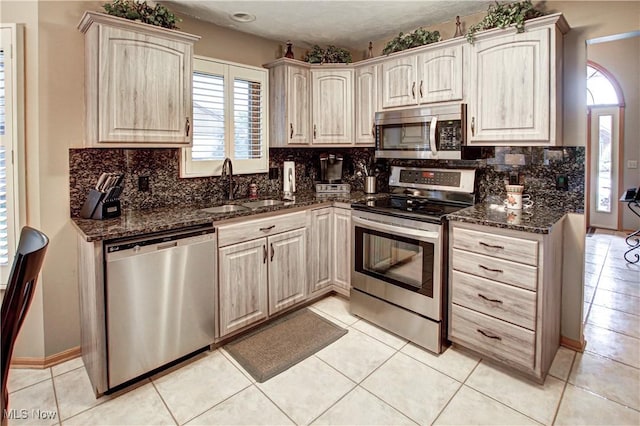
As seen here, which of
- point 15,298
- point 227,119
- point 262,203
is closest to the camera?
point 15,298

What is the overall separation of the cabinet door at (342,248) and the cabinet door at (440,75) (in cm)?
119

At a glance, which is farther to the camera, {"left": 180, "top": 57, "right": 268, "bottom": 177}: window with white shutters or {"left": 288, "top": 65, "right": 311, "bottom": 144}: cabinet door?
{"left": 288, "top": 65, "right": 311, "bottom": 144}: cabinet door

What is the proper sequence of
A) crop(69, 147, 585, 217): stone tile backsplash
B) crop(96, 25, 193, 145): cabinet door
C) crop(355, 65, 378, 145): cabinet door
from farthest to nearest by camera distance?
crop(355, 65, 378, 145): cabinet door, crop(69, 147, 585, 217): stone tile backsplash, crop(96, 25, 193, 145): cabinet door

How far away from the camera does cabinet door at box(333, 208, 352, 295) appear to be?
3332 millimetres

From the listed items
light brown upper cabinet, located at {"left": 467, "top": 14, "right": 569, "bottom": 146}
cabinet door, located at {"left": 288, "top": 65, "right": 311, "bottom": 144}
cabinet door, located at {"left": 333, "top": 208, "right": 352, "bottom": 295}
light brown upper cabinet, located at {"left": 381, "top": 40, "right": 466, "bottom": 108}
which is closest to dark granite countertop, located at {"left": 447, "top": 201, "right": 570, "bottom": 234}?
light brown upper cabinet, located at {"left": 467, "top": 14, "right": 569, "bottom": 146}

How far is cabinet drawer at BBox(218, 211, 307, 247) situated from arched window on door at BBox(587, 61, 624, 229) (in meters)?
5.69

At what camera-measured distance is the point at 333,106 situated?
358 cm

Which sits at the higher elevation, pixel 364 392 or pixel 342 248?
pixel 342 248

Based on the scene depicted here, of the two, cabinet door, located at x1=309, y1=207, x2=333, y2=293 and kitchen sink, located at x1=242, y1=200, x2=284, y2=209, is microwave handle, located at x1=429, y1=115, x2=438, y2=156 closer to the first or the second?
cabinet door, located at x1=309, y1=207, x2=333, y2=293

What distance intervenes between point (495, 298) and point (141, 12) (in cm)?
295

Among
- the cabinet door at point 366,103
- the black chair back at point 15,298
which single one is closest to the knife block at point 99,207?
the black chair back at point 15,298

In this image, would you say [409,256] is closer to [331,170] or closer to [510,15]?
[331,170]

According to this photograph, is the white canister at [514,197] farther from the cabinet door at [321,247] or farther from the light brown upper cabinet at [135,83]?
the light brown upper cabinet at [135,83]

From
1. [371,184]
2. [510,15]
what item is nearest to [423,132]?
[371,184]
